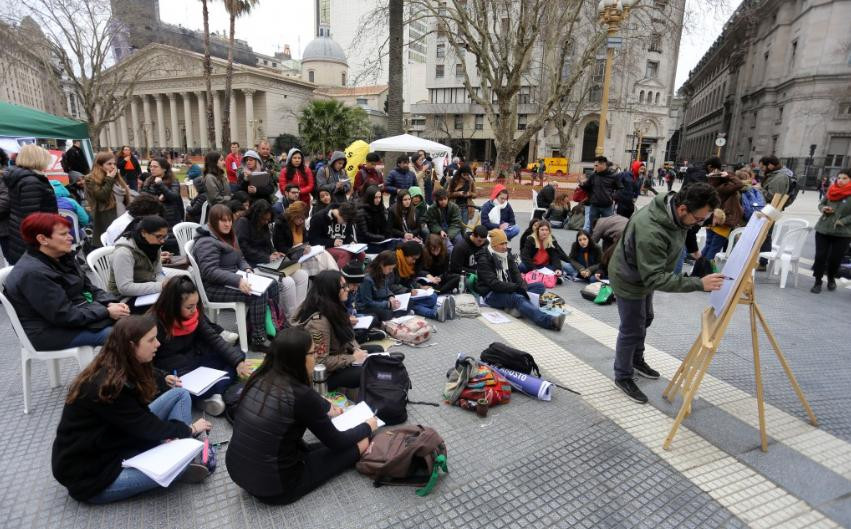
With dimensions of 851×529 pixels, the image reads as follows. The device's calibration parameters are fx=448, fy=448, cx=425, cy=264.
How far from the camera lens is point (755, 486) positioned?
2.92m

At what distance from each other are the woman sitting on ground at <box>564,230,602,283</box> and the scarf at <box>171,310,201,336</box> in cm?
608

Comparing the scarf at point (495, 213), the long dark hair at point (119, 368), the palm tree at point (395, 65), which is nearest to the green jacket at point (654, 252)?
the long dark hair at point (119, 368)

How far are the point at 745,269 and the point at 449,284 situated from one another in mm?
3907

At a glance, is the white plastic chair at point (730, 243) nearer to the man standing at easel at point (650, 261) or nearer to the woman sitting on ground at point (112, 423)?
the man standing at easel at point (650, 261)

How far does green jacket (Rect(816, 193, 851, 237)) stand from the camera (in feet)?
22.2

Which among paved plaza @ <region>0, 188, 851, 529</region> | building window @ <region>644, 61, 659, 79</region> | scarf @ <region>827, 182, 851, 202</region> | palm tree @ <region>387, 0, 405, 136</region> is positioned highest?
building window @ <region>644, 61, 659, 79</region>

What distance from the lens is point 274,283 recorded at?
187 inches

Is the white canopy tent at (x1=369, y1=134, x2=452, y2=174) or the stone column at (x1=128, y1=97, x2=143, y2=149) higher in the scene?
the stone column at (x1=128, y1=97, x2=143, y2=149)

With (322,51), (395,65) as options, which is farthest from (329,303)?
(322,51)

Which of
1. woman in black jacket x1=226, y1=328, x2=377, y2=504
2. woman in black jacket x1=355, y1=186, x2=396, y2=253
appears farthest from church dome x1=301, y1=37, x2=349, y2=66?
woman in black jacket x1=226, y1=328, x2=377, y2=504

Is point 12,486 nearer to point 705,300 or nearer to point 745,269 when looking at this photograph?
point 745,269

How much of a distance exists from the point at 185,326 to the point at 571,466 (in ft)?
10.1

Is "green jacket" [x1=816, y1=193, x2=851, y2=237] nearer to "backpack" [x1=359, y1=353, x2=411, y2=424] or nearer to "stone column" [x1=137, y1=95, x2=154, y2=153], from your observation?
"backpack" [x1=359, y1=353, x2=411, y2=424]

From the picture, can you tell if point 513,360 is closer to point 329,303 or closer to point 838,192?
point 329,303
